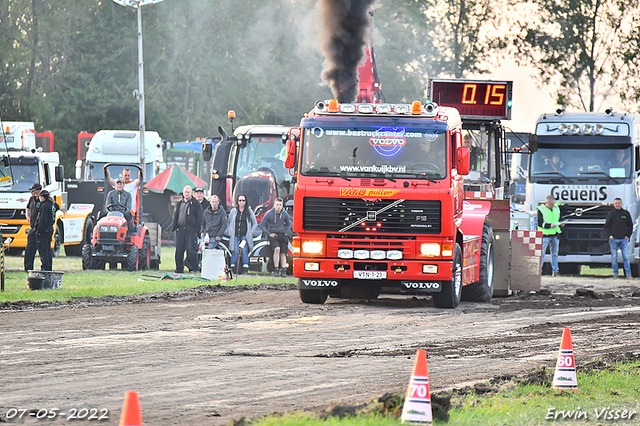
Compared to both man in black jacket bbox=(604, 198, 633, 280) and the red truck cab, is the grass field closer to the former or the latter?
the red truck cab

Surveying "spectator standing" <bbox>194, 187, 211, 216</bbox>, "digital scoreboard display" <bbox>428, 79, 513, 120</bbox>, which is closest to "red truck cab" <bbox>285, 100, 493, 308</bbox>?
"digital scoreboard display" <bbox>428, 79, 513, 120</bbox>

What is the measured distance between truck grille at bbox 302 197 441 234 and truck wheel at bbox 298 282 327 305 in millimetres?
1428

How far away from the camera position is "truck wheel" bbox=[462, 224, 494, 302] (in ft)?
60.2

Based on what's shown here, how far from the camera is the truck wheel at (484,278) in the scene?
60.2 ft

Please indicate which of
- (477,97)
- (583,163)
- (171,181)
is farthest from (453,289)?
(171,181)

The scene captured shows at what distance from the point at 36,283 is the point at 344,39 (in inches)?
398

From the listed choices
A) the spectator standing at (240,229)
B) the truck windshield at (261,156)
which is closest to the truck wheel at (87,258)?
the spectator standing at (240,229)

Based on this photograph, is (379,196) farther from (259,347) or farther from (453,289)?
(259,347)

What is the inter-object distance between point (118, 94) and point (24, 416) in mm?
49014

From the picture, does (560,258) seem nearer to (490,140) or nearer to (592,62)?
(490,140)

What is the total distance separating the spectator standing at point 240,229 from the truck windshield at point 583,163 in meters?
7.38

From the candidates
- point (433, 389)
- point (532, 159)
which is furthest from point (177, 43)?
point (433, 389)

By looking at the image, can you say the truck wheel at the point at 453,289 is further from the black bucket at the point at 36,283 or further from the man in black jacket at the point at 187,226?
the man in black jacket at the point at 187,226

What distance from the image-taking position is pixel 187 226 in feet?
80.5
